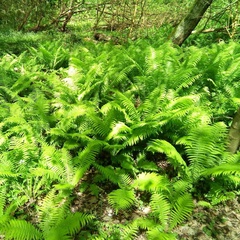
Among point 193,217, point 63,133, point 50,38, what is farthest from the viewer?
point 50,38

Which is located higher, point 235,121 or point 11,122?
point 235,121

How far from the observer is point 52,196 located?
2748 millimetres

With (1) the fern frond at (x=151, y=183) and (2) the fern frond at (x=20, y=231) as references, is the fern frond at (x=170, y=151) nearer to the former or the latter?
(1) the fern frond at (x=151, y=183)

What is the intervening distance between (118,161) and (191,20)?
15.8 ft

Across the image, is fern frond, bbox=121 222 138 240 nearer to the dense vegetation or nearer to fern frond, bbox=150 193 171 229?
the dense vegetation

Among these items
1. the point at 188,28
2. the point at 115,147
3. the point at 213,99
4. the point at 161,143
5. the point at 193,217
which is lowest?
the point at 193,217

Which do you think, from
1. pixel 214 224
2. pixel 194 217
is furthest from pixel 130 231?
pixel 214 224

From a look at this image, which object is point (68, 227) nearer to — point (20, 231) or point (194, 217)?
point (20, 231)

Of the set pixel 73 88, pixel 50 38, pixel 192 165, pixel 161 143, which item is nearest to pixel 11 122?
pixel 73 88

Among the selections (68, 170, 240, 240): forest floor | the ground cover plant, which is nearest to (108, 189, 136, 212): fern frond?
the ground cover plant

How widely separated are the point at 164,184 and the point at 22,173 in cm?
166

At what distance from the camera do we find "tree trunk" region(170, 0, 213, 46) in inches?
243

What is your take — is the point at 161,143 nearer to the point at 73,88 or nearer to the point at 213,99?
the point at 213,99

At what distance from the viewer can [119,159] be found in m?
3.27
